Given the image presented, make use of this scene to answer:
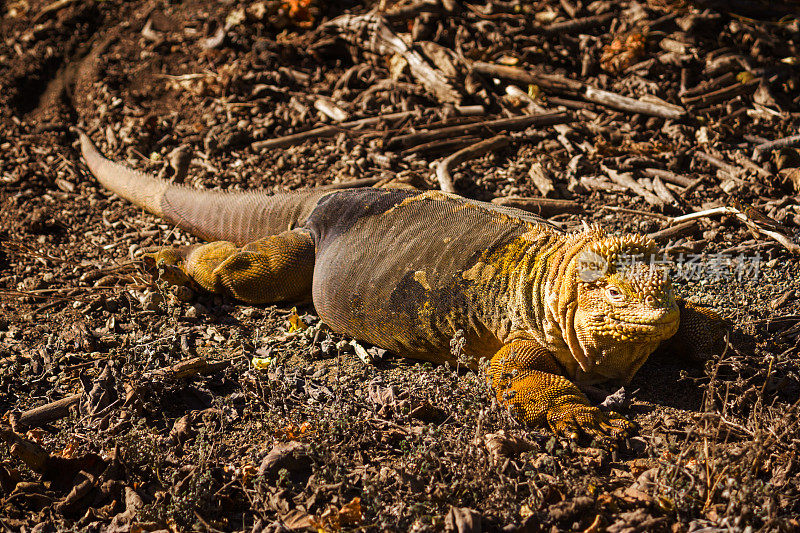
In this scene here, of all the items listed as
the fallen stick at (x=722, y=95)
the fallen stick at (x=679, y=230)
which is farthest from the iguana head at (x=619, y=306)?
the fallen stick at (x=722, y=95)

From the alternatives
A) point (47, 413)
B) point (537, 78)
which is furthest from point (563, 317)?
point (537, 78)

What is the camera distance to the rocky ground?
131 inches

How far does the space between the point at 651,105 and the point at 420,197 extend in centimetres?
310

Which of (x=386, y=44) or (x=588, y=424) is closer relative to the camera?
A: (x=588, y=424)

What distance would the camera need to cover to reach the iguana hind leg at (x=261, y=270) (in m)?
5.11

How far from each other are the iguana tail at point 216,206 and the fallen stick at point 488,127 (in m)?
1.61

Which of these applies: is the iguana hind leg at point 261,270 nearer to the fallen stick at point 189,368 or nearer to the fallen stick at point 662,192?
the fallen stick at point 189,368

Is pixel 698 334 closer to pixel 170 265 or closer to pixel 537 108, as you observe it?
pixel 537 108

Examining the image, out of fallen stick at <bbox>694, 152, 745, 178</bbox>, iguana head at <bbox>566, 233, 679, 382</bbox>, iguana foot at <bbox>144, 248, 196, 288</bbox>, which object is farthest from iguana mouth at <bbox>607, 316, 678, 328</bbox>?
iguana foot at <bbox>144, 248, 196, 288</bbox>

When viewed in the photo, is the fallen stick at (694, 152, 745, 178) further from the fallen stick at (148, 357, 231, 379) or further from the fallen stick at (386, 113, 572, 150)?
the fallen stick at (148, 357, 231, 379)

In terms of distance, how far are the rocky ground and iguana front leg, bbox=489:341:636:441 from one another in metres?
0.11

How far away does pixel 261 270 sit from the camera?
5.08 meters

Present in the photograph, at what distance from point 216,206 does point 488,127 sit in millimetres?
2840

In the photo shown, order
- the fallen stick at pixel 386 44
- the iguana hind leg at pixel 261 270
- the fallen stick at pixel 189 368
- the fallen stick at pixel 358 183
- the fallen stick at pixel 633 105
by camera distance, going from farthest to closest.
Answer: the fallen stick at pixel 386 44 < the fallen stick at pixel 633 105 < the fallen stick at pixel 358 183 < the iguana hind leg at pixel 261 270 < the fallen stick at pixel 189 368
